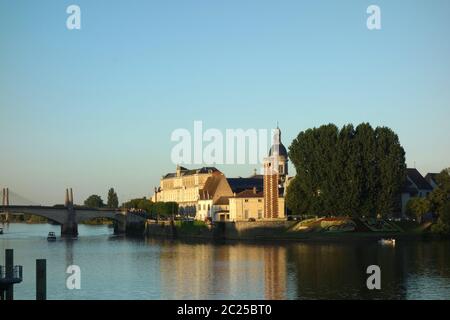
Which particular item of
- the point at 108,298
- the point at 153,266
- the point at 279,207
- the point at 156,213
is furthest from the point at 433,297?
the point at 156,213

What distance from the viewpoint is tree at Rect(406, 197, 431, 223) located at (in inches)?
4301

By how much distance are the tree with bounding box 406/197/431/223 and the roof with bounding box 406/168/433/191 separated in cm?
2065

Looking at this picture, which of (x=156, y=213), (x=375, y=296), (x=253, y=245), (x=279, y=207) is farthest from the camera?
(x=156, y=213)

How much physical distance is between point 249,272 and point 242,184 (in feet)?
305

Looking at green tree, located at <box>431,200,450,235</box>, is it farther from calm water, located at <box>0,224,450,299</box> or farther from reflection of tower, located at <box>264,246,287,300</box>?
reflection of tower, located at <box>264,246,287,300</box>

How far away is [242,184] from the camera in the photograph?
522ft

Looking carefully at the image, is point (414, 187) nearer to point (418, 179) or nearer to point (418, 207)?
point (418, 179)

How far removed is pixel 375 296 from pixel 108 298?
1691 cm

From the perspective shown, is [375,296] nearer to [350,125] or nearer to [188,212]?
[350,125]

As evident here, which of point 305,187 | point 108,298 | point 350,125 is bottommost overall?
point 108,298

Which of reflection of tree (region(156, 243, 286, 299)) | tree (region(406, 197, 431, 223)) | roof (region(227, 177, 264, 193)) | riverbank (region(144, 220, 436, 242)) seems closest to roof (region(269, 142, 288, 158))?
roof (region(227, 177, 264, 193))

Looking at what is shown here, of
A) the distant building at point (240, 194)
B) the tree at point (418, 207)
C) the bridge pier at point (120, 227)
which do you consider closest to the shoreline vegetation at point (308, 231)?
the tree at point (418, 207)

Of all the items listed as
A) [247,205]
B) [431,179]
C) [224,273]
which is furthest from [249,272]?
[431,179]

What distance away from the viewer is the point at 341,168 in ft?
359
